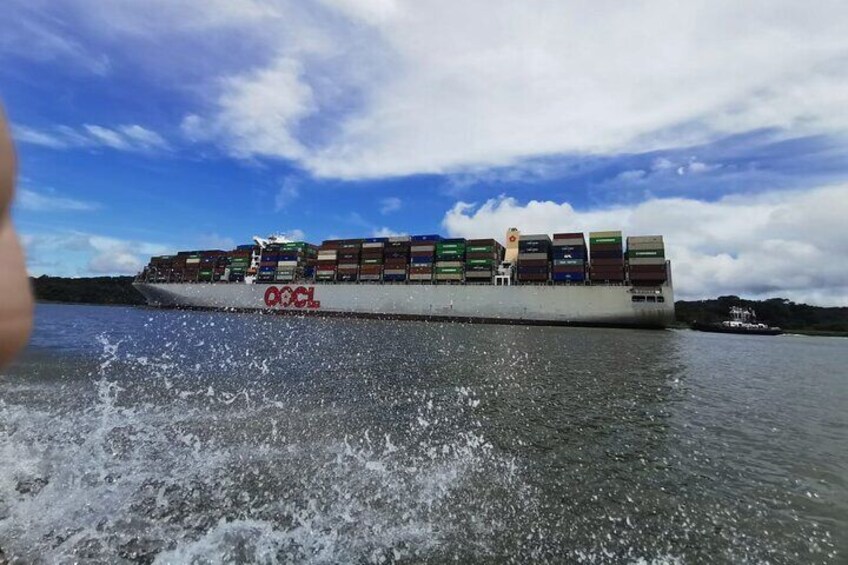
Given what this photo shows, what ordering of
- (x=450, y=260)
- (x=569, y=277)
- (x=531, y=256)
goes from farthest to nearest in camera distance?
(x=450, y=260)
(x=531, y=256)
(x=569, y=277)

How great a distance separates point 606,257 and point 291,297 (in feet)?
210

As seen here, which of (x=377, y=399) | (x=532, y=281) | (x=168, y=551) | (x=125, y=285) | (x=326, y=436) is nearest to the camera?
(x=168, y=551)

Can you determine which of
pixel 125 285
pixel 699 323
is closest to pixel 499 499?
pixel 699 323

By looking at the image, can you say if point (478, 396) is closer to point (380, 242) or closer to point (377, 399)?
point (377, 399)

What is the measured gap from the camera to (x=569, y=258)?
87.9m

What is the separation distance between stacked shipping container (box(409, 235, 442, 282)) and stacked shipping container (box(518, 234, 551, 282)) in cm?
1783

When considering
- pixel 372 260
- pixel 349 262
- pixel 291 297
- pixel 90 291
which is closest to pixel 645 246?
pixel 372 260

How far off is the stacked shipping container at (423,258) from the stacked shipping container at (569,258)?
2414cm

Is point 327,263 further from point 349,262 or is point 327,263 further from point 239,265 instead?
point 239,265

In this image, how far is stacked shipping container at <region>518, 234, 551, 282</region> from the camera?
88.2m

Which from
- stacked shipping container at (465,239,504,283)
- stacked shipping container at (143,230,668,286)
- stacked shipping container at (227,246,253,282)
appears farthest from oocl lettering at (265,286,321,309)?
stacked shipping container at (465,239,504,283)

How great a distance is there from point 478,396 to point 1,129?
15.9 metres

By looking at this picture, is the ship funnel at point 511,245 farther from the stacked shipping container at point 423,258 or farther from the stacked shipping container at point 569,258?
the stacked shipping container at point 423,258

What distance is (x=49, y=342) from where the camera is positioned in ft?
91.9
